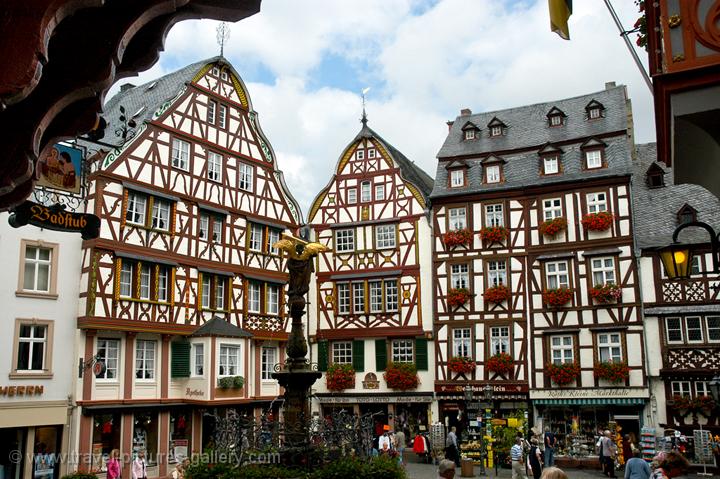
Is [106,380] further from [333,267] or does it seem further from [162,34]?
[162,34]

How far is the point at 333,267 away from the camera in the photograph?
3372cm

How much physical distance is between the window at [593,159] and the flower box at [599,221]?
7.40 feet

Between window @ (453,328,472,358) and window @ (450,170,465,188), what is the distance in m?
6.55

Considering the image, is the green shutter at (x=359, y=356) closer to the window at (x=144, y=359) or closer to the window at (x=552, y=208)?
the window at (x=552, y=208)

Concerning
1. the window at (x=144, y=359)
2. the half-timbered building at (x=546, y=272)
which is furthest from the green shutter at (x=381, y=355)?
the window at (x=144, y=359)

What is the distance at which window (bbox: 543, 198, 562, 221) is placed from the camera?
2998cm

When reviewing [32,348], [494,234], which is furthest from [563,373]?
[32,348]

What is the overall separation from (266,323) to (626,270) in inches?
571

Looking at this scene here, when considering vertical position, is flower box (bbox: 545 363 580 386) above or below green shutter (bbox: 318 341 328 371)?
below

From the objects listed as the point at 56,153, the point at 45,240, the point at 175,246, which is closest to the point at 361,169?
the point at 175,246

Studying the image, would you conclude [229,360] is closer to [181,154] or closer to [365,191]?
[181,154]

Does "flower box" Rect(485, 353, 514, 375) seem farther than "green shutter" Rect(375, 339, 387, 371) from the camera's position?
No

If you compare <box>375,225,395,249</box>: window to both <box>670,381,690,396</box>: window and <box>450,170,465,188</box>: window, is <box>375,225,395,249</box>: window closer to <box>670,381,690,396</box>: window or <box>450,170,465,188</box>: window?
<box>450,170,465,188</box>: window

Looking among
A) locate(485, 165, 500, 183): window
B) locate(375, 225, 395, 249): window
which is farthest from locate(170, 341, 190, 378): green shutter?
locate(485, 165, 500, 183): window
